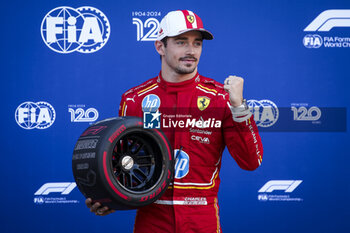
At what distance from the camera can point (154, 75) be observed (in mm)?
3121

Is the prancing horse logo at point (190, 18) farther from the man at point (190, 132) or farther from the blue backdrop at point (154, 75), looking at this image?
the blue backdrop at point (154, 75)

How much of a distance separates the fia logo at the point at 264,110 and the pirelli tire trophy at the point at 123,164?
166 centimetres

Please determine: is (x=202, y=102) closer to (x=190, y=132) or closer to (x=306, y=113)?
(x=190, y=132)

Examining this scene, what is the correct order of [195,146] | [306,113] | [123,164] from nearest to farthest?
[123,164] → [195,146] → [306,113]

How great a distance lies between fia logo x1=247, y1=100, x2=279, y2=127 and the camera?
311 centimetres

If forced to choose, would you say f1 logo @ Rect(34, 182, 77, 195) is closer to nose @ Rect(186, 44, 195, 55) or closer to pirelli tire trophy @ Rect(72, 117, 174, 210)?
pirelli tire trophy @ Rect(72, 117, 174, 210)

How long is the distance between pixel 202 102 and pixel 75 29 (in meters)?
1.65

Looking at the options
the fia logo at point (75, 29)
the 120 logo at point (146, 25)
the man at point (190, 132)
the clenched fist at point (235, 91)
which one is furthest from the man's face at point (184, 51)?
the fia logo at point (75, 29)

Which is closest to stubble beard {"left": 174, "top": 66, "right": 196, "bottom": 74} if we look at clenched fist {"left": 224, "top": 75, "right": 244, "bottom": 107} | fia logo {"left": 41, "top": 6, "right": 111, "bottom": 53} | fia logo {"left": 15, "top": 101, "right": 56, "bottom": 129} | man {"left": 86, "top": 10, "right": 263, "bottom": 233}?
man {"left": 86, "top": 10, "right": 263, "bottom": 233}

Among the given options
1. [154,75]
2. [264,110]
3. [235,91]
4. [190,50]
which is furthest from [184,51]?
[264,110]

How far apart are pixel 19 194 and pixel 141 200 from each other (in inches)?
77.5

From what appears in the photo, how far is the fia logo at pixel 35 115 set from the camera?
121 inches

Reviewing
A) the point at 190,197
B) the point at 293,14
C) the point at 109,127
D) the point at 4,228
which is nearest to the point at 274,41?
the point at 293,14

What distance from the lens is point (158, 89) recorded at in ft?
6.15
